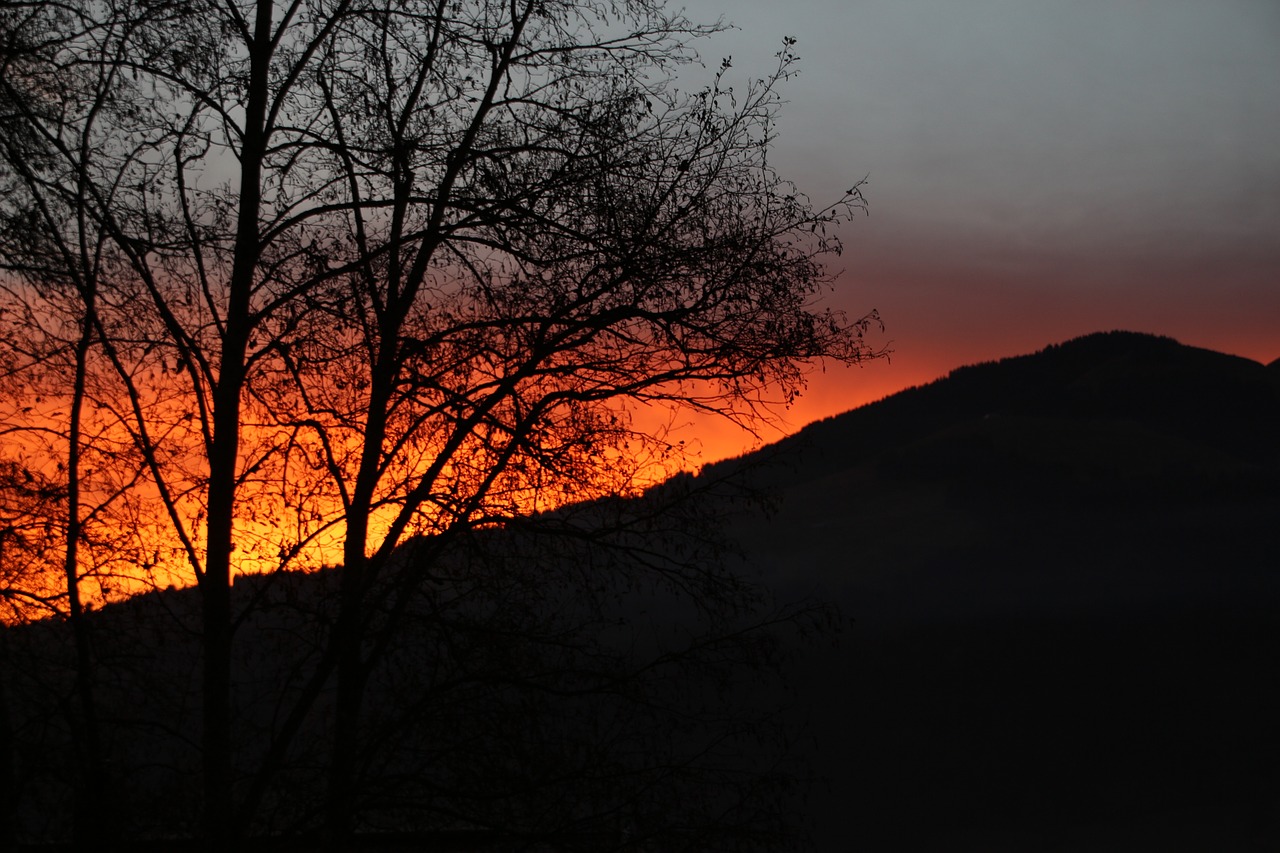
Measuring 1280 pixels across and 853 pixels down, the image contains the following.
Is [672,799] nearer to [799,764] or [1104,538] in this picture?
[799,764]

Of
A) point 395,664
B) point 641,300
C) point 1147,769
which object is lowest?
point 1147,769

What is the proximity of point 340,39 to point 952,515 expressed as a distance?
20191 centimetres

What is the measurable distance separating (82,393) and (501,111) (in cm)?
330

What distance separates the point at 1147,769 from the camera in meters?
146

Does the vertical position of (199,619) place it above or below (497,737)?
above

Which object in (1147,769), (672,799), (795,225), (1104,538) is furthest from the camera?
(1104,538)

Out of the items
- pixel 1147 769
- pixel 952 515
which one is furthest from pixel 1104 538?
pixel 1147 769

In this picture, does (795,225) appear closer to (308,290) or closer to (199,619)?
(308,290)

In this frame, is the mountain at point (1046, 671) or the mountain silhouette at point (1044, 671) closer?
the mountain silhouette at point (1044, 671)

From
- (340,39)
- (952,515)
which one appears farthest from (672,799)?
(952,515)

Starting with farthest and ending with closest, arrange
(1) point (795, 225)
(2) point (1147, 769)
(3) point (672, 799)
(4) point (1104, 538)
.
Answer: (4) point (1104, 538), (2) point (1147, 769), (1) point (795, 225), (3) point (672, 799)

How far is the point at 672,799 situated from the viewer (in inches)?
263

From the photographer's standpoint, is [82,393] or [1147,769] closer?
[82,393]

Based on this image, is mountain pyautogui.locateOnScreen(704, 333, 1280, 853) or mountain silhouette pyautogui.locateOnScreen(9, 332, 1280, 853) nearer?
mountain silhouette pyautogui.locateOnScreen(9, 332, 1280, 853)
